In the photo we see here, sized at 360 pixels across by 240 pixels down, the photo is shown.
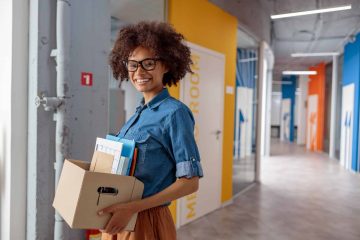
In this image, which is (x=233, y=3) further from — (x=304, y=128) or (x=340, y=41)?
(x=304, y=128)

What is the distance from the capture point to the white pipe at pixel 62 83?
215cm

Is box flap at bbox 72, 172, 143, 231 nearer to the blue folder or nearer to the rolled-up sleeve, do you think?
the blue folder

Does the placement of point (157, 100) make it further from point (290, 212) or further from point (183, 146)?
point (290, 212)

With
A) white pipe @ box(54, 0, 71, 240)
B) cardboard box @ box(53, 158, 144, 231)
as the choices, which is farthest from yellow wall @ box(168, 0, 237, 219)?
cardboard box @ box(53, 158, 144, 231)

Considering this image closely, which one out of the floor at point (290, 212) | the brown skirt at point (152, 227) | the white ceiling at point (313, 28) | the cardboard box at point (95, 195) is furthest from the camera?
the white ceiling at point (313, 28)

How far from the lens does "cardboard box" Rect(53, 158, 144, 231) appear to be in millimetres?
1075

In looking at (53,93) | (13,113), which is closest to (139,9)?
(53,93)

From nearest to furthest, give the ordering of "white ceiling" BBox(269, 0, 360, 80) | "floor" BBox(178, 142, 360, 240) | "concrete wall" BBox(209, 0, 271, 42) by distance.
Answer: "floor" BBox(178, 142, 360, 240), "concrete wall" BBox(209, 0, 271, 42), "white ceiling" BBox(269, 0, 360, 80)

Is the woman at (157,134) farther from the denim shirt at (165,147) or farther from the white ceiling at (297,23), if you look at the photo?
the white ceiling at (297,23)

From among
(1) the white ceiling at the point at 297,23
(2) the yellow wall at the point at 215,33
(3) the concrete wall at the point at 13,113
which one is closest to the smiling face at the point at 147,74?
(3) the concrete wall at the point at 13,113

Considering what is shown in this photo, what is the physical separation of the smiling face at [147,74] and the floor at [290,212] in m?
2.54

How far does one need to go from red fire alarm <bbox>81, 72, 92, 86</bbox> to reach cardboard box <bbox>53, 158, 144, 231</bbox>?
1.39 m

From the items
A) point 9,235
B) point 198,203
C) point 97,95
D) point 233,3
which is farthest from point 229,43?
point 9,235

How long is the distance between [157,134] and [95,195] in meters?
0.29
